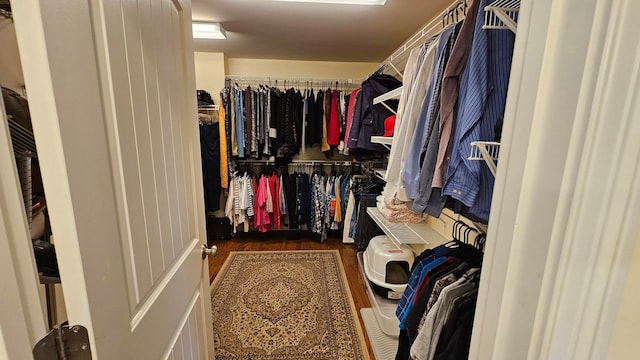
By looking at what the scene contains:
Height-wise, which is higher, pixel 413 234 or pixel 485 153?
pixel 485 153

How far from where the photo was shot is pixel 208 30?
246cm

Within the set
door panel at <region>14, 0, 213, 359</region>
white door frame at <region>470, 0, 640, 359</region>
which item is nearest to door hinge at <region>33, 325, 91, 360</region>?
door panel at <region>14, 0, 213, 359</region>

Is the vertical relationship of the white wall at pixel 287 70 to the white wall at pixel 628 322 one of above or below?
above

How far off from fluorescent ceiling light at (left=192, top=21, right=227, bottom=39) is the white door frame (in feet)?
8.48

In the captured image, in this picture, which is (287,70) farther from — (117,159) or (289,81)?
(117,159)

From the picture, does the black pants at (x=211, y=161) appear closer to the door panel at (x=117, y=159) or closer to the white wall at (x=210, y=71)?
the white wall at (x=210, y=71)

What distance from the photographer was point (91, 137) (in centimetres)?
46

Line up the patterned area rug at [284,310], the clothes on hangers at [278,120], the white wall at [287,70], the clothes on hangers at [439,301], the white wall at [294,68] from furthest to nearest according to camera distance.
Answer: the white wall at [294,68] → the white wall at [287,70] → the clothes on hangers at [278,120] → the patterned area rug at [284,310] → the clothes on hangers at [439,301]

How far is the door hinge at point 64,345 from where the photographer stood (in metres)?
0.40

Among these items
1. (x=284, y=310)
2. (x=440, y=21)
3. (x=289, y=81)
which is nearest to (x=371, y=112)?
(x=440, y=21)

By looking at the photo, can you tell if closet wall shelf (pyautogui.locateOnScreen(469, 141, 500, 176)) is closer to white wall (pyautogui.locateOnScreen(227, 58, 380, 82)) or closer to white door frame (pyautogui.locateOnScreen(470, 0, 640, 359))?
white door frame (pyautogui.locateOnScreen(470, 0, 640, 359))

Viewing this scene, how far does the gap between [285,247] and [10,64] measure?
3079mm

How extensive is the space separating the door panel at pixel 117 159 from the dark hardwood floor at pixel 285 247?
200 centimetres

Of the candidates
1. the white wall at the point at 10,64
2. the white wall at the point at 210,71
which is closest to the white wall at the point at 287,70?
the white wall at the point at 210,71
